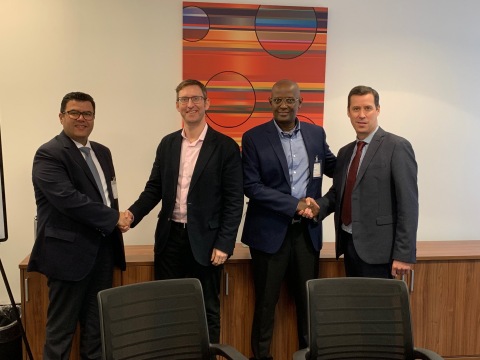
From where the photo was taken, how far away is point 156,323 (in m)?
1.64

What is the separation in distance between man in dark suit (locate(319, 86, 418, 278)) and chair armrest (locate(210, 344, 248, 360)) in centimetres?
97

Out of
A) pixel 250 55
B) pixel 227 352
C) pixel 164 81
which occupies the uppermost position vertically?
pixel 250 55

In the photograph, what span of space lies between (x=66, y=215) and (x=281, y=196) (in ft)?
3.74

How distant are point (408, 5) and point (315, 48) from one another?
2.62 feet

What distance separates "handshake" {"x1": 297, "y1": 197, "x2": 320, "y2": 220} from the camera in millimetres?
2363

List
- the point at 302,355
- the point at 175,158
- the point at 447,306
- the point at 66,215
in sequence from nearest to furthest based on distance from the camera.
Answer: the point at 302,355 < the point at 66,215 < the point at 175,158 < the point at 447,306

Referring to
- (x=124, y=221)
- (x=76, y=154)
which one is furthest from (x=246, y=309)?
(x=76, y=154)

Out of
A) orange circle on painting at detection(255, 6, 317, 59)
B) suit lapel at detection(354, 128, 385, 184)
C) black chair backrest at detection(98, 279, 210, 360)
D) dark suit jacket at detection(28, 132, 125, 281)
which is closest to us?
black chair backrest at detection(98, 279, 210, 360)

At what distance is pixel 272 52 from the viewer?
10.2 feet

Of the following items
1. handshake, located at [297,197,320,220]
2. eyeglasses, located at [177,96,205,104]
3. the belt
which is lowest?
the belt

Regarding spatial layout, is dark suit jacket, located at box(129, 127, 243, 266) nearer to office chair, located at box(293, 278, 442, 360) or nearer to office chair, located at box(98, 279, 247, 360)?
office chair, located at box(98, 279, 247, 360)

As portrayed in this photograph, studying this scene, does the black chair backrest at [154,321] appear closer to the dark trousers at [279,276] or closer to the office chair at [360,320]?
the office chair at [360,320]

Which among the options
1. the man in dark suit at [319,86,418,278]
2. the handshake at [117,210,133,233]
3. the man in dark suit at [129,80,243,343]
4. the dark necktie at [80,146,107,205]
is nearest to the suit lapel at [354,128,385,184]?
the man in dark suit at [319,86,418,278]

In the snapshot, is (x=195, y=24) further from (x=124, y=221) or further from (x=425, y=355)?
(x=425, y=355)
